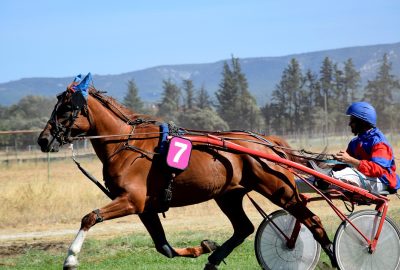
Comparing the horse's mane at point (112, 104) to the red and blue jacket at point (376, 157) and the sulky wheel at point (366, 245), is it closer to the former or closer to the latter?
the red and blue jacket at point (376, 157)

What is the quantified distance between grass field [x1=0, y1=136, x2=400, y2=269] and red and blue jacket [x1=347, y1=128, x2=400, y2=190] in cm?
216

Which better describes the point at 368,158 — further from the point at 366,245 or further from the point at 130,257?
the point at 130,257

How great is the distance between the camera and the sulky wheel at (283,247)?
8750 mm

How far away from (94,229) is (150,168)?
862cm

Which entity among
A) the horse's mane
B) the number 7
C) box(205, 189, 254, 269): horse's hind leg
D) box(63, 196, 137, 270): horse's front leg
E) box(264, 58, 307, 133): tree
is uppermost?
the horse's mane

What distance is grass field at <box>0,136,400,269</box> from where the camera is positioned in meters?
10.6

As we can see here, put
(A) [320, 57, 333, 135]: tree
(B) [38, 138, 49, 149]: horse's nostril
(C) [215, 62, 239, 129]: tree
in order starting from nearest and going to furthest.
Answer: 1. (B) [38, 138, 49, 149]: horse's nostril
2. (C) [215, 62, 239, 129]: tree
3. (A) [320, 57, 333, 135]: tree

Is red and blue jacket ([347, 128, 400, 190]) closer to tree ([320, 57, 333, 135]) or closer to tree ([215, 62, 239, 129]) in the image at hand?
tree ([215, 62, 239, 129])

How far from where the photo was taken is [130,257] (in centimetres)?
1091

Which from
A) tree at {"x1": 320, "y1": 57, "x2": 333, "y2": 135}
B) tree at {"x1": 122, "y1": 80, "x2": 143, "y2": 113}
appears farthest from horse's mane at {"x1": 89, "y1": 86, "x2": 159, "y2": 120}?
tree at {"x1": 122, "y1": 80, "x2": 143, "y2": 113}

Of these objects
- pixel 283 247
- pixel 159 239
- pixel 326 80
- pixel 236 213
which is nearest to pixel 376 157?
pixel 283 247

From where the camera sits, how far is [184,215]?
58.7 feet

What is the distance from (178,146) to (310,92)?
273 ft

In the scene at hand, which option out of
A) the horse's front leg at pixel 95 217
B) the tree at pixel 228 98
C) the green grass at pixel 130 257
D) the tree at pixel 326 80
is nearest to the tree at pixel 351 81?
the tree at pixel 326 80
